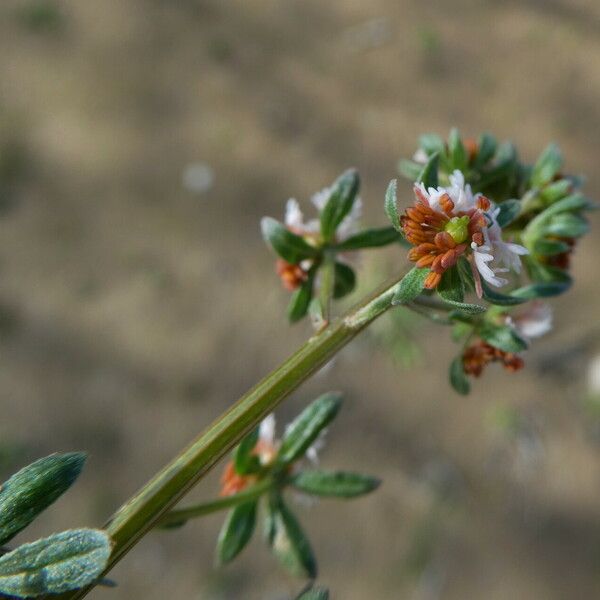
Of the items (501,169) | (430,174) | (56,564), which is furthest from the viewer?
(501,169)

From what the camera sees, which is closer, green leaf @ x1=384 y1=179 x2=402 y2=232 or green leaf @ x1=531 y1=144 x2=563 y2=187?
green leaf @ x1=384 y1=179 x2=402 y2=232

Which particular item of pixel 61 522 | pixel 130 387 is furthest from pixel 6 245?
pixel 61 522

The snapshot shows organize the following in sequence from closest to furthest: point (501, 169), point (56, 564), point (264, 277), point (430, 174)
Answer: point (56, 564) → point (430, 174) → point (501, 169) → point (264, 277)

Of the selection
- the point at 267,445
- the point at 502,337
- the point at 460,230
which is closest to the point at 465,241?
the point at 460,230

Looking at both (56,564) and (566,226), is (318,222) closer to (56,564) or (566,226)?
(566,226)

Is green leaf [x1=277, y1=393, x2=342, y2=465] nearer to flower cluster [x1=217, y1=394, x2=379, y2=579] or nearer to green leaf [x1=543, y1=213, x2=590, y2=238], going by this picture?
flower cluster [x1=217, y1=394, x2=379, y2=579]

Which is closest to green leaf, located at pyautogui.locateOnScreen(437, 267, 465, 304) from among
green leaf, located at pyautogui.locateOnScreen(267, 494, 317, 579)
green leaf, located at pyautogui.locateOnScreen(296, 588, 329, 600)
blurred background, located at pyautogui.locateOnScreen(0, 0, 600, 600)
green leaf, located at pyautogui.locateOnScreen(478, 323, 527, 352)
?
green leaf, located at pyautogui.locateOnScreen(478, 323, 527, 352)

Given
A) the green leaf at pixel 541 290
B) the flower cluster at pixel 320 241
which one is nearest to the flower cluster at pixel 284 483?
the flower cluster at pixel 320 241

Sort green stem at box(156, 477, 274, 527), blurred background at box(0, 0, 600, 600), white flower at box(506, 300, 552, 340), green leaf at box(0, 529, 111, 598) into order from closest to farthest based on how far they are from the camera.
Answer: green leaf at box(0, 529, 111, 598)
green stem at box(156, 477, 274, 527)
white flower at box(506, 300, 552, 340)
blurred background at box(0, 0, 600, 600)

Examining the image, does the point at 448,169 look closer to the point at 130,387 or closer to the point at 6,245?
the point at 130,387
